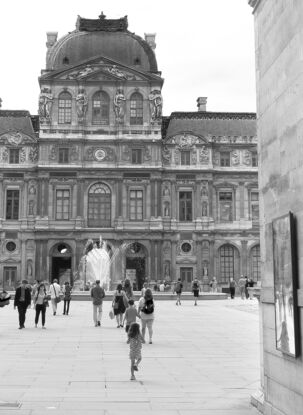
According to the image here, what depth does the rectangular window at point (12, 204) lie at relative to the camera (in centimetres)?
5341

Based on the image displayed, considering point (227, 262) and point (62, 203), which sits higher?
point (62, 203)

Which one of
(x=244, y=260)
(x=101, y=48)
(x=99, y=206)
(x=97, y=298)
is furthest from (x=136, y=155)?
(x=97, y=298)

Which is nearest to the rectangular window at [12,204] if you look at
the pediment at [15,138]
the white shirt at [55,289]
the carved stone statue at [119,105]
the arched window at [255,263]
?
the pediment at [15,138]

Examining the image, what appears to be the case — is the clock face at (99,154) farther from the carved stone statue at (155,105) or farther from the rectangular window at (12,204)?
the rectangular window at (12,204)

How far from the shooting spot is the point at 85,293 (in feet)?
136

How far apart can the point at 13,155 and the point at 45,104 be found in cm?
541

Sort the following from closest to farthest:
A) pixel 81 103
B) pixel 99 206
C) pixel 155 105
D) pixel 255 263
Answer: pixel 99 206, pixel 81 103, pixel 155 105, pixel 255 263

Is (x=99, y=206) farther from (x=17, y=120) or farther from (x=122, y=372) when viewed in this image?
(x=122, y=372)

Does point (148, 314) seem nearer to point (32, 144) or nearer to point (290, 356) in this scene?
point (290, 356)

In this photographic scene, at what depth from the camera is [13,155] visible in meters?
54.2

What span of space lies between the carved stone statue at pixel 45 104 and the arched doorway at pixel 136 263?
45.2 feet

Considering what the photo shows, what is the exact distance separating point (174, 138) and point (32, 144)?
42.2 feet

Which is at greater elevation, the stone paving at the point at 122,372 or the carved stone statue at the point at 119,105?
the carved stone statue at the point at 119,105

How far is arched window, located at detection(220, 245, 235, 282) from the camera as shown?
5406cm
